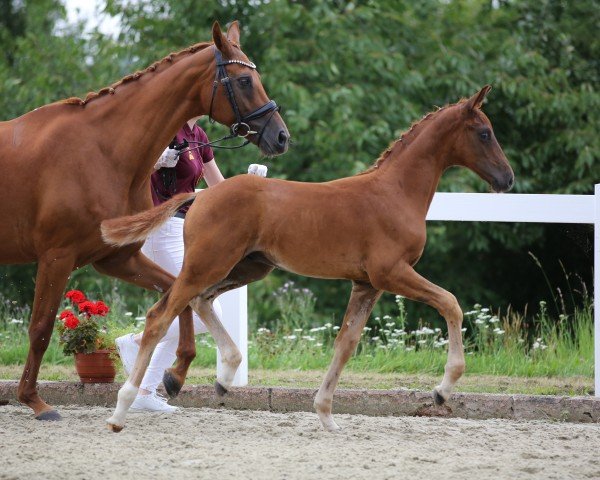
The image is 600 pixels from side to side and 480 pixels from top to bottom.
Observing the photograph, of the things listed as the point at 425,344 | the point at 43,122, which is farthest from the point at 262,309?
the point at 43,122

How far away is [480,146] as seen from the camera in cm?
579

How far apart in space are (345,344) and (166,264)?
1.48 meters

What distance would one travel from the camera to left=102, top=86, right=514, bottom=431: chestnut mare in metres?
5.46

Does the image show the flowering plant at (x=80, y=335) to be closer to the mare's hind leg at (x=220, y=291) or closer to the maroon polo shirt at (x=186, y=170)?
the maroon polo shirt at (x=186, y=170)

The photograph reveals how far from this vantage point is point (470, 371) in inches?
316

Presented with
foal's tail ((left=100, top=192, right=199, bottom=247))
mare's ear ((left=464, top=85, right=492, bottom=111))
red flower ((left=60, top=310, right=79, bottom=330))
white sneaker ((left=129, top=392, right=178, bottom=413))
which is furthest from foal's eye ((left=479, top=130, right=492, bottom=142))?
red flower ((left=60, top=310, right=79, bottom=330))

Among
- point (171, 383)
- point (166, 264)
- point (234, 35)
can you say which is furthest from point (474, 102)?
point (171, 383)

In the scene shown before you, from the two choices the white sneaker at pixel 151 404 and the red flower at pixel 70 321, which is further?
the red flower at pixel 70 321

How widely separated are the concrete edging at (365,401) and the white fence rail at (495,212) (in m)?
0.27

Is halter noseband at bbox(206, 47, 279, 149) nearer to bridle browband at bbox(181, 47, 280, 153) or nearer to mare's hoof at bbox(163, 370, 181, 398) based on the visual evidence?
bridle browband at bbox(181, 47, 280, 153)

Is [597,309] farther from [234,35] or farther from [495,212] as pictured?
[234,35]

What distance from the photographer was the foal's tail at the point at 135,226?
Answer: 561 centimetres

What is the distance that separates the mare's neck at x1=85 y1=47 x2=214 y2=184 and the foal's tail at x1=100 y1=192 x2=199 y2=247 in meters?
0.55

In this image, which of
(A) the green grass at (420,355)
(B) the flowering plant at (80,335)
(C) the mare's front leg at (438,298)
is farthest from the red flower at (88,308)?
(C) the mare's front leg at (438,298)
